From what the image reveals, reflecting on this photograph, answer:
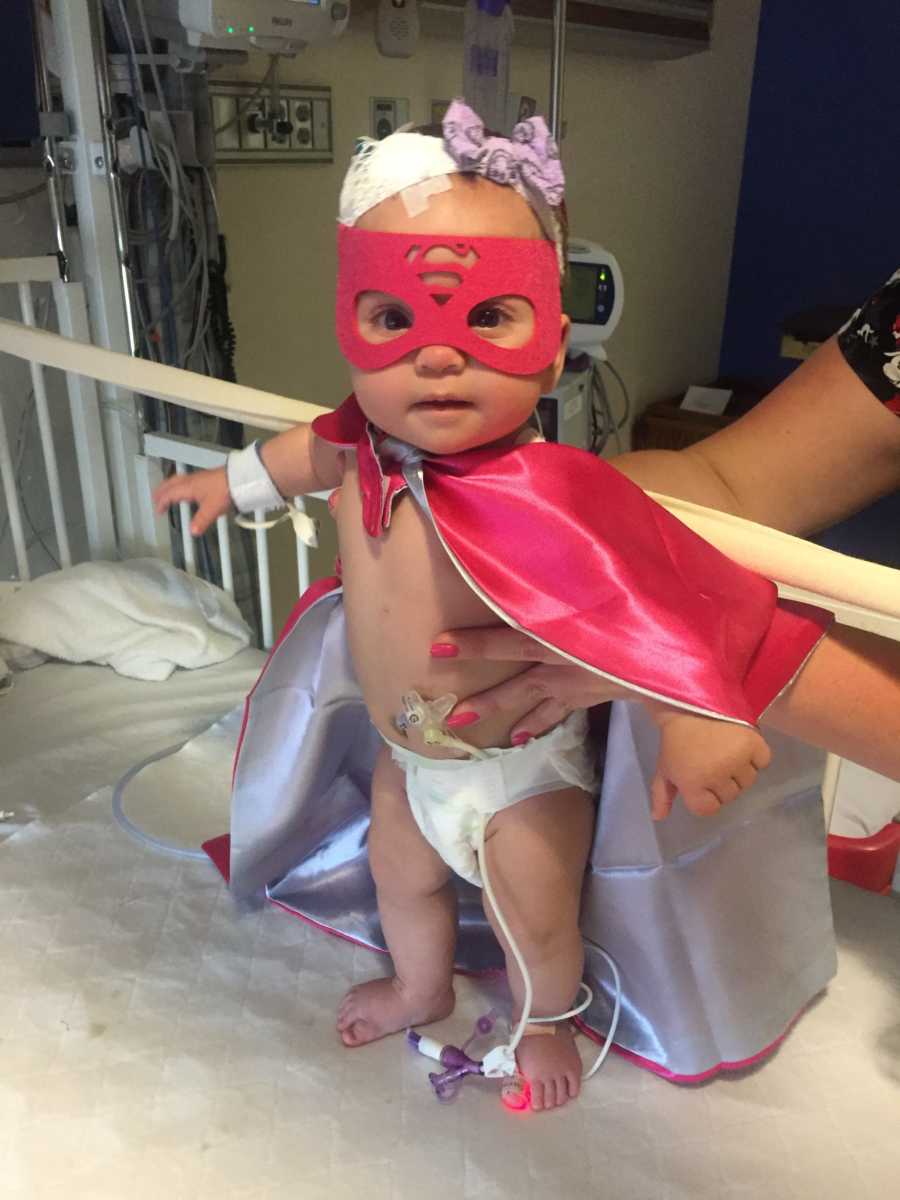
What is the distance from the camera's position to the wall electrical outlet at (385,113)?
1.80m

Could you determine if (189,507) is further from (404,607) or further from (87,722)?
(404,607)

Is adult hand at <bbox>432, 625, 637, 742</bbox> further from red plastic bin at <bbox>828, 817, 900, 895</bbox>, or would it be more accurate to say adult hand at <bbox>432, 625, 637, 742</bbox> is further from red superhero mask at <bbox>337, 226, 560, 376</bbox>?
red plastic bin at <bbox>828, 817, 900, 895</bbox>

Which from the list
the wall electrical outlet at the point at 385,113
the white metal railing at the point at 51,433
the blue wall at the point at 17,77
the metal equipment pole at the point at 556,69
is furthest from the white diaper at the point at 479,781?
the wall electrical outlet at the point at 385,113

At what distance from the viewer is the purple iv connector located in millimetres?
859

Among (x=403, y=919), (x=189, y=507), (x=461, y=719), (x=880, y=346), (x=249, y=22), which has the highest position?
(x=249, y=22)

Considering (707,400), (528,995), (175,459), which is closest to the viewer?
(528,995)

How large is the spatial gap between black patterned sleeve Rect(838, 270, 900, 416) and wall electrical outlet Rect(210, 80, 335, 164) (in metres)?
1.06

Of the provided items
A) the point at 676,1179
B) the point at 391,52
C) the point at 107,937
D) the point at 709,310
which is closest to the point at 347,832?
the point at 107,937

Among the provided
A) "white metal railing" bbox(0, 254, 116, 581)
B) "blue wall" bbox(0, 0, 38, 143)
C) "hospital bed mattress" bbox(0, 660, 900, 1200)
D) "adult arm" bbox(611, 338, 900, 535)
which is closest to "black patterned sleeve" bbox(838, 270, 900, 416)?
"adult arm" bbox(611, 338, 900, 535)

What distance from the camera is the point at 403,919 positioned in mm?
915

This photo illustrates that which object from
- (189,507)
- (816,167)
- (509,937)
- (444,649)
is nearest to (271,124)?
(189,507)

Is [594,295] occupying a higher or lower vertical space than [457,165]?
lower

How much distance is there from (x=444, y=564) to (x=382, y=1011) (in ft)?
1.41

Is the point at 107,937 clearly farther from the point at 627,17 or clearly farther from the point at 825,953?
Answer: the point at 627,17
